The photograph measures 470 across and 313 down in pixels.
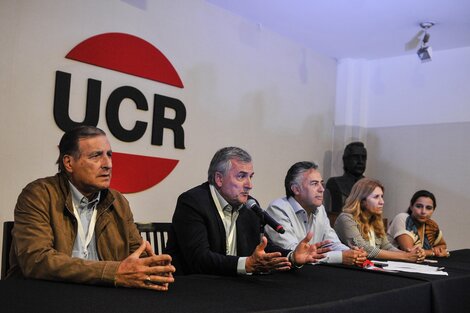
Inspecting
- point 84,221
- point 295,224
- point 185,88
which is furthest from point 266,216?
point 185,88

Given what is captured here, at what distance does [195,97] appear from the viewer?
15.1 ft

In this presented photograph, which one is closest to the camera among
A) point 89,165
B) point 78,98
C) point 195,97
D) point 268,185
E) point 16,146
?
point 89,165

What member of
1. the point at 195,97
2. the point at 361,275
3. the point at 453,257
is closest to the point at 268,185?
the point at 195,97

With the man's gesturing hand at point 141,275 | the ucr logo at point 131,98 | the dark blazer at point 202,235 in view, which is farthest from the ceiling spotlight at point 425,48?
the man's gesturing hand at point 141,275

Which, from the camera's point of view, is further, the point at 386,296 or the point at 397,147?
the point at 397,147

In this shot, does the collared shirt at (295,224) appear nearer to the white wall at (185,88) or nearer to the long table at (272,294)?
the long table at (272,294)

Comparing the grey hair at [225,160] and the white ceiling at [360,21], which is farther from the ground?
the white ceiling at [360,21]

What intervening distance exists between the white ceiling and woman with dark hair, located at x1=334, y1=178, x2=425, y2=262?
70.5 inches

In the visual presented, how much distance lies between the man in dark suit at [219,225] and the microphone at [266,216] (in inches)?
3.8

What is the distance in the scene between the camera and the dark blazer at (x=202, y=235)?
7.29 feet

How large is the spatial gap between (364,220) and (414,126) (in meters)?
2.84

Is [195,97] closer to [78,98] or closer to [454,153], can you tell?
[78,98]

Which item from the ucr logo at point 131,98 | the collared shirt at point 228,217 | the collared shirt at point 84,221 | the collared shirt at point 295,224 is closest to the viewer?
the collared shirt at point 84,221

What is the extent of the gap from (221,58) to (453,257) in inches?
99.9
